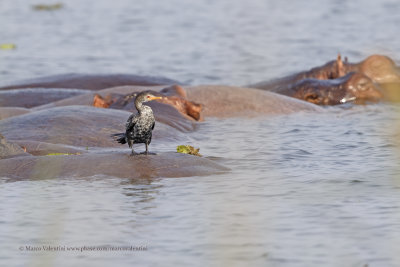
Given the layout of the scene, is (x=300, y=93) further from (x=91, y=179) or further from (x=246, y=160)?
(x=91, y=179)

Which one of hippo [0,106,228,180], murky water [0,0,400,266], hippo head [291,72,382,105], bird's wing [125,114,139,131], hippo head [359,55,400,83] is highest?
hippo head [359,55,400,83]

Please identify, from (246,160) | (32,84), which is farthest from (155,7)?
(246,160)

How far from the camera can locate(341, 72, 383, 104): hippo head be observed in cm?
1256

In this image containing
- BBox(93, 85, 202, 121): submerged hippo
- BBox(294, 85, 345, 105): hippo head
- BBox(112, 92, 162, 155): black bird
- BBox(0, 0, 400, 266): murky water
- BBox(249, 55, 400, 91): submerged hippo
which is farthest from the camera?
BBox(249, 55, 400, 91): submerged hippo

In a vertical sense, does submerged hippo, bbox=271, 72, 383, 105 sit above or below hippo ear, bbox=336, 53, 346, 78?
below

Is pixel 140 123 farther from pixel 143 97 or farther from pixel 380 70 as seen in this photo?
pixel 380 70

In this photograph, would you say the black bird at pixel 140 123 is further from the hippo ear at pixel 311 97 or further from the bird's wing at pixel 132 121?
the hippo ear at pixel 311 97

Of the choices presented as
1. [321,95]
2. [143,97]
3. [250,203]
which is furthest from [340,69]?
[250,203]

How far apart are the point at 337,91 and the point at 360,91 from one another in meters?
0.31

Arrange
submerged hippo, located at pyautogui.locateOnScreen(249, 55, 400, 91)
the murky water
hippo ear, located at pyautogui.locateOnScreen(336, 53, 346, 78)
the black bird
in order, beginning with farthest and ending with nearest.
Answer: submerged hippo, located at pyautogui.locateOnScreen(249, 55, 400, 91)
hippo ear, located at pyautogui.locateOnScreen(336, 53, 346, 78)
the black bird
the murky water

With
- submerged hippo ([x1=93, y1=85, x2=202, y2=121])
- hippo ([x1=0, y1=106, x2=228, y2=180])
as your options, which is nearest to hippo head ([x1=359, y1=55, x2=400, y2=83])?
submerged hippo ([x1=93, y1=85, x2=202, y2=121])

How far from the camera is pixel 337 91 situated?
1265 centimetres

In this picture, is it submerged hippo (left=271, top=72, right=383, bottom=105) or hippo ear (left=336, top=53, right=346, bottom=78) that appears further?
hippo ear (left=336, top=53, right=346, bottom=78)

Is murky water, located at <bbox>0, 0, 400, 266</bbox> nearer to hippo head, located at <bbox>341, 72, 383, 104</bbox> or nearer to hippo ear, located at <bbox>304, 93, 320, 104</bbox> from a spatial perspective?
hippo head, located at <bbox>341, 72, 383, 104</bbox>
